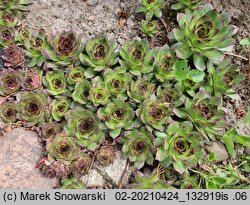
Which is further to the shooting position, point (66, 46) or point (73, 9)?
point (73, 9)

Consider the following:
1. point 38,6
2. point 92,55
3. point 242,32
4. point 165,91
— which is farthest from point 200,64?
point 38,6

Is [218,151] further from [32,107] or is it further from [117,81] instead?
[32,107]

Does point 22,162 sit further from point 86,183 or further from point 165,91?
point 165,91

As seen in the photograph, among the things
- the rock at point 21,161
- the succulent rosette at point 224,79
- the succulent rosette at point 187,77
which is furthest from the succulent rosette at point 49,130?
the succulent rosette at point 224,79

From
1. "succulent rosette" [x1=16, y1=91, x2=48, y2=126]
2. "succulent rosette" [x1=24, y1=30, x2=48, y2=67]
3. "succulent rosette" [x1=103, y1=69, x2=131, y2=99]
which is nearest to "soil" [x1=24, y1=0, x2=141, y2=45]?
"succulent rosette" [x1=24, y1=30, x2=48, y2=67]

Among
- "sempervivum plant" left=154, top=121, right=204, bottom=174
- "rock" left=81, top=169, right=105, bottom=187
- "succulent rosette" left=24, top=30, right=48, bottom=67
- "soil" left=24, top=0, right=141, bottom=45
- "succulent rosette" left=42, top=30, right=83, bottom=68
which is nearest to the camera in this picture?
"sempervivum plant" left=154, top=121, right=204, bottom=174

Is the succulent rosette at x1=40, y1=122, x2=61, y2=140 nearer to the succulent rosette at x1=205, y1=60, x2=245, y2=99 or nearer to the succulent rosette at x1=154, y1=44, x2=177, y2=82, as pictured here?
the succulent rosette at x1=154, y1=44, x2=177, y2=82
